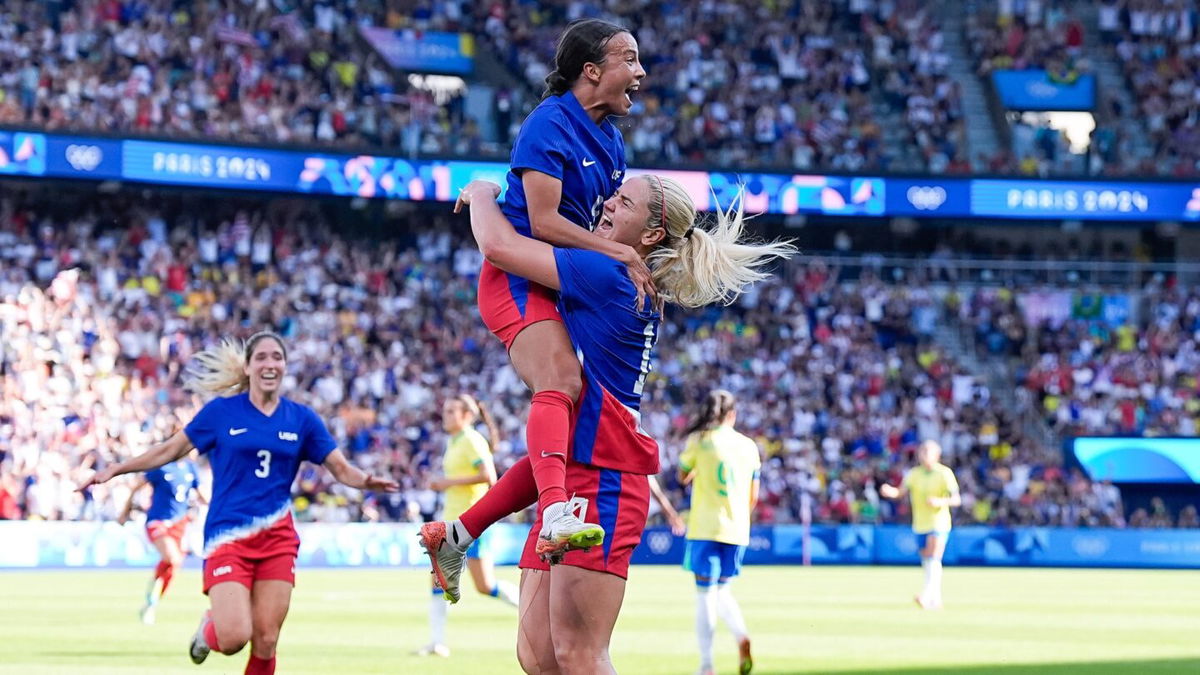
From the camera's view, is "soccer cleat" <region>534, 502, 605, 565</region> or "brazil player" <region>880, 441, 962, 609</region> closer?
"soccer cleat" <region>534, 502, 605, 565</region>

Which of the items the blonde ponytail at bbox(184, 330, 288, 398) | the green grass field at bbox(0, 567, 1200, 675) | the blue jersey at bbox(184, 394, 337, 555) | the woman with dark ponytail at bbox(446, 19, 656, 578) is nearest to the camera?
the woman with dark ponytail at bbox(446, 19, 656, 578)

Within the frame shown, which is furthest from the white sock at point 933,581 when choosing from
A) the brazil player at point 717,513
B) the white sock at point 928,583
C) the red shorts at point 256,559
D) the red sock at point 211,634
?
the red sock at point 211,634

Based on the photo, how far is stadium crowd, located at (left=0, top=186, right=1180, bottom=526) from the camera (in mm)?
29625

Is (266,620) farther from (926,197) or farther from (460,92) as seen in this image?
(926,197)

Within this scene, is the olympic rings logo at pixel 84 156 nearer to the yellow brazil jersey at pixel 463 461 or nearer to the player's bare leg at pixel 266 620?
the yellow brazil jersey at pixel 463 461

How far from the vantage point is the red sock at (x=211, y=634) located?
1031 centimetres

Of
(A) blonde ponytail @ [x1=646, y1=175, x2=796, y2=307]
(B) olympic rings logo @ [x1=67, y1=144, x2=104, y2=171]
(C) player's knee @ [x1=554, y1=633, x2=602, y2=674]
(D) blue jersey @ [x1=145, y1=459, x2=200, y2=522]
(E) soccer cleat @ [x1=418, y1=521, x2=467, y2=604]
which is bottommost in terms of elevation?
(D) blue jersey @ [x1=145, y1=459, x2=200, y2=522]

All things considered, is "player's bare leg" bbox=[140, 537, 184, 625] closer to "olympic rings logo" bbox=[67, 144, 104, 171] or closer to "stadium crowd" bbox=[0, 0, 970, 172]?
"olympic rings logo" bbox=[67, 144, 104, 171]

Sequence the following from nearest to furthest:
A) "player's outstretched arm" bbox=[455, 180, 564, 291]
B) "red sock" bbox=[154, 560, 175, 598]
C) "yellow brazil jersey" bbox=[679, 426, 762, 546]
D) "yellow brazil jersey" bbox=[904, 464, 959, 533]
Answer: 1. "player's outstretched arm" bbox=[455, 180, 564, 291]
2. "yellow brazil jersey" bbox=[679, 426, 762, 546]
3. "red sock" bbox=[154, 560, 175, 598]
4. "yellow brazil jersey" bbox=[904, 464, 959, 533]

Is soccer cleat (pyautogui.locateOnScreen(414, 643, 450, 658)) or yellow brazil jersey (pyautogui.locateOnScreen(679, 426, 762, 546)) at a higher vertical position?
yellow brazil jersey (pyautogui.locateOnScreen(679, 426, 762, 546))

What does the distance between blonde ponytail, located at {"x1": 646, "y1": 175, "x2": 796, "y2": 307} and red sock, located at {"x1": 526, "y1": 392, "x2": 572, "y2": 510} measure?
63 centimetres

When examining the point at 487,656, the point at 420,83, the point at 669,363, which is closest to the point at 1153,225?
the point at 669,363

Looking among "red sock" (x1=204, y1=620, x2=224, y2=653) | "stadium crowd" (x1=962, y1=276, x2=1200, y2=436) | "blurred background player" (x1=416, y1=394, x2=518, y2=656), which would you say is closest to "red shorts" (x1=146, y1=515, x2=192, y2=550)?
"blurred background player" (x1=416, y1=394, x2=518, y2=656)

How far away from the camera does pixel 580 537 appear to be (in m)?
5.64
